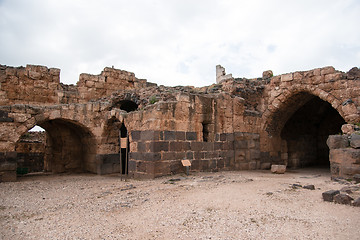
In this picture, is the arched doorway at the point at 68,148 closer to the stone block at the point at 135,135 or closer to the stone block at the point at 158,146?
the stone block at the point at 135,135

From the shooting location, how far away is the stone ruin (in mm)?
Result: 7141

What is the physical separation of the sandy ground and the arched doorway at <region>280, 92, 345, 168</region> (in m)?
6.46

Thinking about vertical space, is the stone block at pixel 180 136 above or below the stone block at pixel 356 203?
above

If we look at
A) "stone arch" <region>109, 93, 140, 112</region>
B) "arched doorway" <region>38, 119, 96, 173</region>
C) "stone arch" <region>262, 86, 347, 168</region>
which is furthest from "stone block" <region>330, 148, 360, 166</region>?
"arched doorway" <region>38, 119, 96, 173</region>

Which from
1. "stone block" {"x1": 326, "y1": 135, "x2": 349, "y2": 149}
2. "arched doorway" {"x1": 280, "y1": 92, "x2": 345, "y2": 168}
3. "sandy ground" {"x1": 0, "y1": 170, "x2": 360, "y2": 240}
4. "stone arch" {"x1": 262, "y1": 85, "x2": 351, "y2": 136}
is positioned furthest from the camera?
"arched doorway" {"x1": 280, "y1": 92, "x2": 345, "y2": 168}

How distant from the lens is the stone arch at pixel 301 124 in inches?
395

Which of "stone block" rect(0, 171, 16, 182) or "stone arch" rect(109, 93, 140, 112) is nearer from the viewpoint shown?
"stone block" rect(0, 171, 16, 182)

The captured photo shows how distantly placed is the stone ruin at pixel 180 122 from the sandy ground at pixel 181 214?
174 cm

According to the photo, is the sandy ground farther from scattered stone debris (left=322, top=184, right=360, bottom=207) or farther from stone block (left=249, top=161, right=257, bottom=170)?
stone block (left=249, top=161, right=257, bottom=170)

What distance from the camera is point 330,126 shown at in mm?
13102

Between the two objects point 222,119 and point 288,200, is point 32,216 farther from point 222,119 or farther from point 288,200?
point 222,119

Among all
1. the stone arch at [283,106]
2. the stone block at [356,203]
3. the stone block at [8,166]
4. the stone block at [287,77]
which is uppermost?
the stone block at [287,77]

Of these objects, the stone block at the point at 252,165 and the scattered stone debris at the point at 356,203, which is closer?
the scattered stone debris at the point at 356,203

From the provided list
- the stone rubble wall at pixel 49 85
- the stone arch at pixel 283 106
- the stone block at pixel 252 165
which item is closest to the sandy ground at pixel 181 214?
the stone block at pixel 252 165
